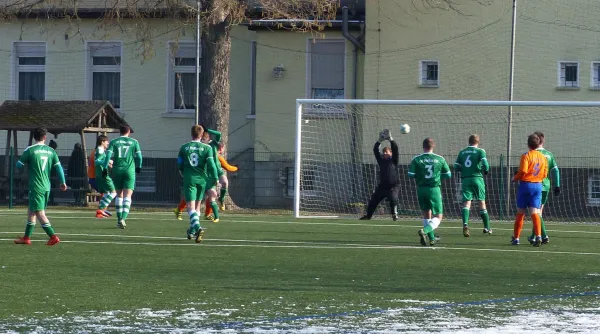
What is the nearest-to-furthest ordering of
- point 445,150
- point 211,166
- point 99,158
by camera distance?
point 211,166 < point 99,158 < point 445,150

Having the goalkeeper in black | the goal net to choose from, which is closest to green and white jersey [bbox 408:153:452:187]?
the goalkeeper in black

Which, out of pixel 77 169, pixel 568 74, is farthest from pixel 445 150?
pixel 77 169

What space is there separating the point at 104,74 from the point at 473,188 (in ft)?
61.7

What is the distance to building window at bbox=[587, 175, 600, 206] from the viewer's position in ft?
94.1

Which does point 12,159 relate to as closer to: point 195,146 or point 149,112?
point 149,112

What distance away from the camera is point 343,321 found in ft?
31.3

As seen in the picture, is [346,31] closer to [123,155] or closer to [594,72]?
[594,72]

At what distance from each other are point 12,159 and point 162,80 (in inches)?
238

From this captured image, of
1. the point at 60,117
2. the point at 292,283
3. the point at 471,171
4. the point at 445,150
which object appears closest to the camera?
the point at 292,283

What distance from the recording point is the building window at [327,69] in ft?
111

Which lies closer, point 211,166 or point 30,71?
point 211,166

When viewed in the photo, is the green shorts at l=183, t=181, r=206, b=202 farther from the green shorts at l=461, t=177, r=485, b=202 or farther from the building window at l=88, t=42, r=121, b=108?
the building window at l=88, t=42, r=121, b=108

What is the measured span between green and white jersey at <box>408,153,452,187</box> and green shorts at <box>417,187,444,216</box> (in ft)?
0.25

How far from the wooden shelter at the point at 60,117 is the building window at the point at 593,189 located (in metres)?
12.7
